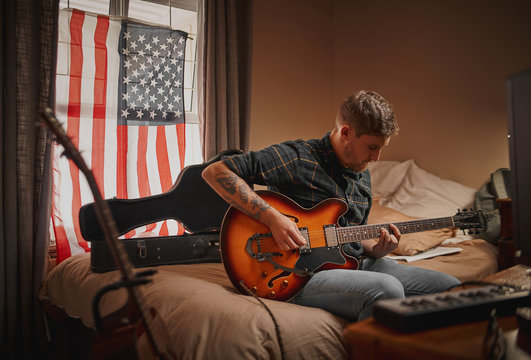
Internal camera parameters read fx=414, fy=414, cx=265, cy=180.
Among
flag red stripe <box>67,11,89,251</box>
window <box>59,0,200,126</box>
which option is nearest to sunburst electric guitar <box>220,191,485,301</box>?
flag red stripe <box>67,11,89,251</box>

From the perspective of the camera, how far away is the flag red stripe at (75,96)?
7.72 ft

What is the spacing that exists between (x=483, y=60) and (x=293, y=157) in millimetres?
1973

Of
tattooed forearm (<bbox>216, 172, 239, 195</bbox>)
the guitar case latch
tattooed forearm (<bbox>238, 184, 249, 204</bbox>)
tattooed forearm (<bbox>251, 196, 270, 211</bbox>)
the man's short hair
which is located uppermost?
the man's short hair

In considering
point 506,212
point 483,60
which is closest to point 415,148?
point 483,60

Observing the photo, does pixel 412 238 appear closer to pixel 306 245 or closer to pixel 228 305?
pixel 306 245

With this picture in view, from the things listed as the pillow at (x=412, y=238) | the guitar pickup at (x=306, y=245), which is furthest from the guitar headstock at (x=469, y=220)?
Result: the guitar pickup at (x=306, y=245)

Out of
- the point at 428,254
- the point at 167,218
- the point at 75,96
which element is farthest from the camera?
the point at 75,96

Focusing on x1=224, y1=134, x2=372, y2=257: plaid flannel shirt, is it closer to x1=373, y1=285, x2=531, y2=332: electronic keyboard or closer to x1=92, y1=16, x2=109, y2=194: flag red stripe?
x1=373, y1=285, x2=531, y2=332: electronic keyboard

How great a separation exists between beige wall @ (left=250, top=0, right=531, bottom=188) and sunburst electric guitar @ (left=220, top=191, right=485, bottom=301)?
1706 mm

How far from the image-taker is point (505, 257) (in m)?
2.19

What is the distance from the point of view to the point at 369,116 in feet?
5.16

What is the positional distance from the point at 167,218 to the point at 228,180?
71 cm

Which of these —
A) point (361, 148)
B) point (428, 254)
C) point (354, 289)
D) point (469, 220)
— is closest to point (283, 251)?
point (354, 289)

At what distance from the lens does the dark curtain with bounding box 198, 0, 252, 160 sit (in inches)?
111
